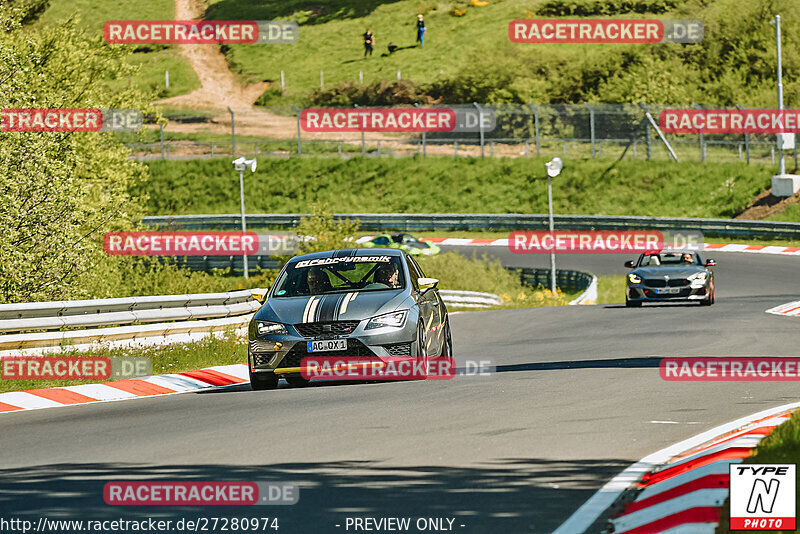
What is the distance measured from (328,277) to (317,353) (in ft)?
4.73

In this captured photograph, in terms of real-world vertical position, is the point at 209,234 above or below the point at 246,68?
below

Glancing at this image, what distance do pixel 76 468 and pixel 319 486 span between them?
2.06 m

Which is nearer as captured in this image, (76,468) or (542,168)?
(76,468)

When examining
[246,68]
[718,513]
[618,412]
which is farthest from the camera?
[246,68]

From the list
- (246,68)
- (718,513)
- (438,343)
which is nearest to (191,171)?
(246,68)

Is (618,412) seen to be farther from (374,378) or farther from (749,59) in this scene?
(749,59)

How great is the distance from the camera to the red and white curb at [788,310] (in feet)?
78.0

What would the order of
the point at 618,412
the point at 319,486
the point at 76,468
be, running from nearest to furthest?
the point at 319,486, the point at 76,468, the point at 618,412

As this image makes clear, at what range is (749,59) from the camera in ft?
228

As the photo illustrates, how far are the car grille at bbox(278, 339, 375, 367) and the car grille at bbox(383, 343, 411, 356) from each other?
0.19m

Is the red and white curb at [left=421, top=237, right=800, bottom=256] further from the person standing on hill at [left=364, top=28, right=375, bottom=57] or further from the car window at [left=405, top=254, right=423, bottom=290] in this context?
the person standing on hill at [left=364, top=28, right=375, bottom=57]

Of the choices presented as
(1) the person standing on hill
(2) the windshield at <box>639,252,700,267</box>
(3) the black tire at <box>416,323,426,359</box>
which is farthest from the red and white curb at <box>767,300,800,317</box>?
(1) the person standing on hill

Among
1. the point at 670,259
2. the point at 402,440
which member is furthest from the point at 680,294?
the point at 402,440

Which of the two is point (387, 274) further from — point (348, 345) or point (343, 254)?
point (348, 345)
